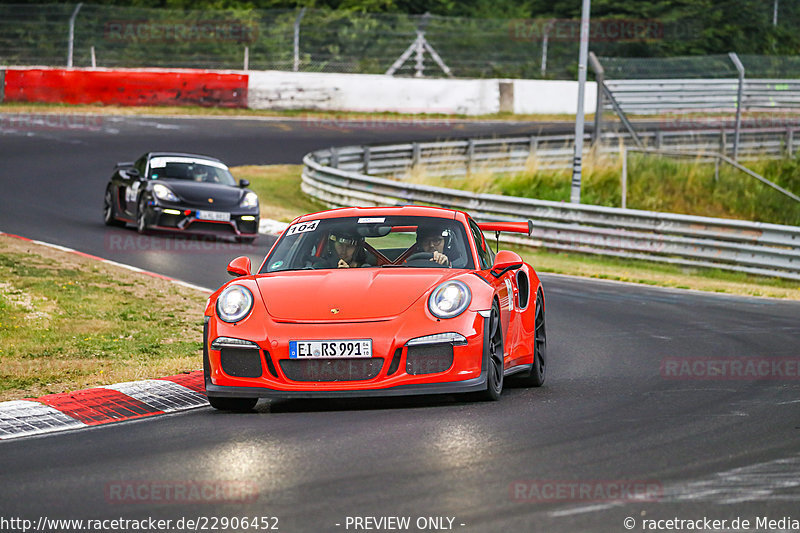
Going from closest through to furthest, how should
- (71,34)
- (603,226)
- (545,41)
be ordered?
(603,226) < (71,34) < (545,41)

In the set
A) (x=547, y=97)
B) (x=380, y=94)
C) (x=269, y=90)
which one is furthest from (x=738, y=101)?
(x=269, y=90)

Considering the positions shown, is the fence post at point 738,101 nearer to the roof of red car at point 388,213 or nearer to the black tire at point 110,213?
the black tire at point 110,213

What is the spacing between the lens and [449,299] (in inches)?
314

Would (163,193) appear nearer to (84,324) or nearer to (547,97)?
(84,324)

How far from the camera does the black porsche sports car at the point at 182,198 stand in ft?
65.0

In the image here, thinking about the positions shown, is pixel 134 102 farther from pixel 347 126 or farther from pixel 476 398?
pixel 476 398

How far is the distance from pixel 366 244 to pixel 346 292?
1.13m

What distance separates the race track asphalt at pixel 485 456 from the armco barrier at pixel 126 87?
30.3 m

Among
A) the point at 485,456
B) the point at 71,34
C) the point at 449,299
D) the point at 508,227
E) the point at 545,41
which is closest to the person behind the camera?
the point at 485,456

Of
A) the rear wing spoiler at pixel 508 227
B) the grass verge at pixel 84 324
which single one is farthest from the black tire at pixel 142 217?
the rear wing spoiler at pixel 508 227

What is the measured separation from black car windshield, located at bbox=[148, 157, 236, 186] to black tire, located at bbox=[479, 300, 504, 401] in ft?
42.9

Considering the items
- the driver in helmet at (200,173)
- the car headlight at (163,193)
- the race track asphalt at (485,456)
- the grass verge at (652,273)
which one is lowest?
the grass verge at (652,273)

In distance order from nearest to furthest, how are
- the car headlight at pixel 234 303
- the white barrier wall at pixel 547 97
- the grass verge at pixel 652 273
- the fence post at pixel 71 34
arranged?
the car headlight at pixel 234 303 < the grass verge at pixel 652 273 < the fence post at pixel 71 34 < the white barrier wall at pixel 547 97

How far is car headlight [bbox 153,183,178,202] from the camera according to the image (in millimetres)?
19812
